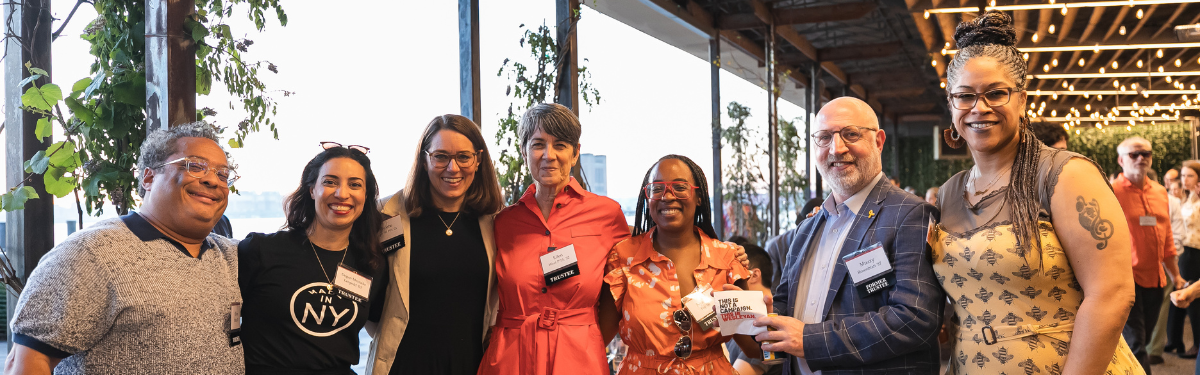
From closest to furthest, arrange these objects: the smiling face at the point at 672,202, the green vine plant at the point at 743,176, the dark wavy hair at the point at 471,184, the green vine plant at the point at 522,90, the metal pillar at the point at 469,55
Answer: the smiling face at the point at 672,202
the dark wavy hair at the point at 471,184
the metal pillar at the point at 469,55
the green vine plant at the point at 522,90
the green vine plant at the point at 743,176

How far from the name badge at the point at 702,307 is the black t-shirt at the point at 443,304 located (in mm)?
727

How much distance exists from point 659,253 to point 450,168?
2.49ft

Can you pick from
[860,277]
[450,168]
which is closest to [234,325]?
[450,168]

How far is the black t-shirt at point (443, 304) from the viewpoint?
8.27 ft

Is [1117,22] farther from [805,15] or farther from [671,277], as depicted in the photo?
[671,277]

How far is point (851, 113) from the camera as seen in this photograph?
2.18 m

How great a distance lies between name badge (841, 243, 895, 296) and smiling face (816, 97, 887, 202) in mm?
226

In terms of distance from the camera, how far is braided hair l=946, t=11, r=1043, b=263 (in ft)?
6.26

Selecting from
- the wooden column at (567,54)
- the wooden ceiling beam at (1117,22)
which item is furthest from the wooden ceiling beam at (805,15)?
the wooden column at (567,54)

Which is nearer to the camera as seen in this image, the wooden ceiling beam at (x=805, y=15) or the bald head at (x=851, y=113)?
the bald head at (x=851, y=113)

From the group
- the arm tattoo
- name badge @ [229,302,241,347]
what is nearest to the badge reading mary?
name badge @ [229,302,241,347]

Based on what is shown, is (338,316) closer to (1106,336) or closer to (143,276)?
(143,276)

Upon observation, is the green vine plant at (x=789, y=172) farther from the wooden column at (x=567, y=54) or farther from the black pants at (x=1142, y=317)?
the wooden column at (x=567, y=54)

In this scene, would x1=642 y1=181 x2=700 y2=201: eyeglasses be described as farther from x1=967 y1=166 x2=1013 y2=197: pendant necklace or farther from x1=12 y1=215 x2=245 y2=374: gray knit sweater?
x1=12 y1=215 x2=245 y2=374: gray knit sweater
